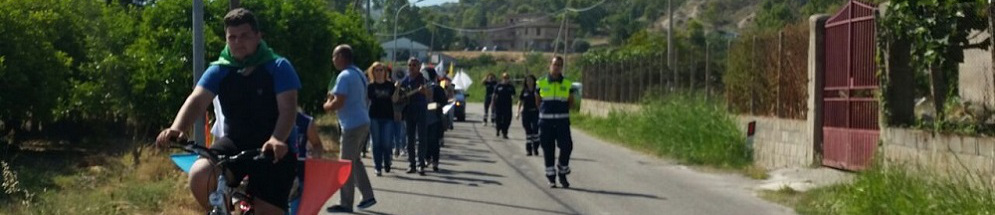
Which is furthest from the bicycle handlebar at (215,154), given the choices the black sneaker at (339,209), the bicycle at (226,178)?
the black sneaker at (339,209)

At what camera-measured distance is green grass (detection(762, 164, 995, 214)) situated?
10695mm

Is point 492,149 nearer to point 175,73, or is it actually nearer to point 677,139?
point 677,139

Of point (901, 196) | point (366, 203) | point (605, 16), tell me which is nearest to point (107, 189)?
point (366, 203)

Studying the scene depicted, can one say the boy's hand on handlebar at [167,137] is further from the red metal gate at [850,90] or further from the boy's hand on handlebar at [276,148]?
the red metal gate at [850,90]

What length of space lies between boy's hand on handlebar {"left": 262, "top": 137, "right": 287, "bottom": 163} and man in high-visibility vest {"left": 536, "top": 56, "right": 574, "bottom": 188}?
29.3 ft

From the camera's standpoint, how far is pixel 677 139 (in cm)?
2403

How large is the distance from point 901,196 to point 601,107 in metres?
30.1

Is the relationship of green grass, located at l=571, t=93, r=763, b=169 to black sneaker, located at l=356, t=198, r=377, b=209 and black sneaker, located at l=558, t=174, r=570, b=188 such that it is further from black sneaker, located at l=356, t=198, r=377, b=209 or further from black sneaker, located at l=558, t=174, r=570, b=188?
black sneaker, located at l=356, t=198, r=377, b=209

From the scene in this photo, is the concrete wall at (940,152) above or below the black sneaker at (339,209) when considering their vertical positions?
above

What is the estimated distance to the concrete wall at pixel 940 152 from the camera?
40.7 ft

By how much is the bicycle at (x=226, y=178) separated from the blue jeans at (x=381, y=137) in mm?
9471

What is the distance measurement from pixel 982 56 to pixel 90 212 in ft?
29.4

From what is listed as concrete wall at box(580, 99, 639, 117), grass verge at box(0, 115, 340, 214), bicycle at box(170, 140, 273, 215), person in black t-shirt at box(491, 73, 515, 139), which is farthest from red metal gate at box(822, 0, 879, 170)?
concrete wall at box(580, 99, 639, 117)

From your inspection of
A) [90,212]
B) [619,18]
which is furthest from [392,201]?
[619,18]
